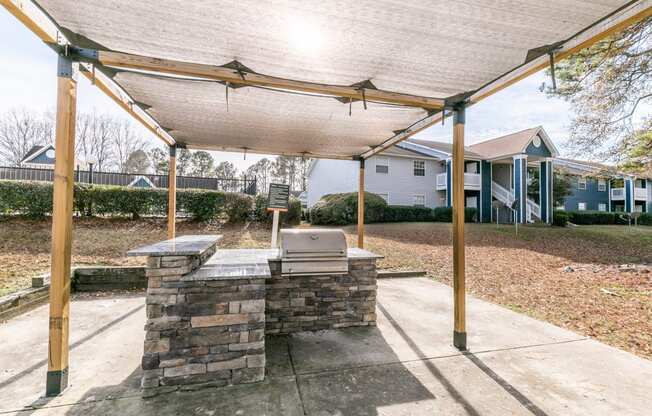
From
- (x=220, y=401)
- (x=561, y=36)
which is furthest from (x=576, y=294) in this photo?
(x=220, y=401)

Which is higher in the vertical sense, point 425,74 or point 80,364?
point 425,74

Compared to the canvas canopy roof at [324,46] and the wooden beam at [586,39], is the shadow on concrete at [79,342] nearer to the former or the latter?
the canvas canopy roof at [324,46]

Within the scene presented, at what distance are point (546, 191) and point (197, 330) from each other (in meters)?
20.3

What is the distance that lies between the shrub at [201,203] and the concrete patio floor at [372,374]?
240 inches

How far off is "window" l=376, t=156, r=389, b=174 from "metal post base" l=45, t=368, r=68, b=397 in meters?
15.9

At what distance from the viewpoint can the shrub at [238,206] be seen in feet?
32.6

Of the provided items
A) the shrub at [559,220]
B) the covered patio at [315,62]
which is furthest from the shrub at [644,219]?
the covered patio at [315,62]

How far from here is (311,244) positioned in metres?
3.09

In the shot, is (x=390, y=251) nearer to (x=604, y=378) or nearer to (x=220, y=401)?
(x=604, y=378)

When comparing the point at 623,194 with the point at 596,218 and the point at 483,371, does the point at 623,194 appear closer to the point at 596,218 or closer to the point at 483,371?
the point at 596,218

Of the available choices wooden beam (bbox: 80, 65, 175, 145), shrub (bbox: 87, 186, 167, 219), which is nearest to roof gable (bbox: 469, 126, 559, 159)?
shrub (bbox: 87, 186, 167, 219)

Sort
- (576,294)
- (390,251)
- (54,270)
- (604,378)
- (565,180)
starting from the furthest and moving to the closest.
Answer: (565,180) < (390,251) < (576,294) < (604,378) < (54,270)

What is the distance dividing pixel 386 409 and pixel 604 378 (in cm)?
199

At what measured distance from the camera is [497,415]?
6.49 feet
